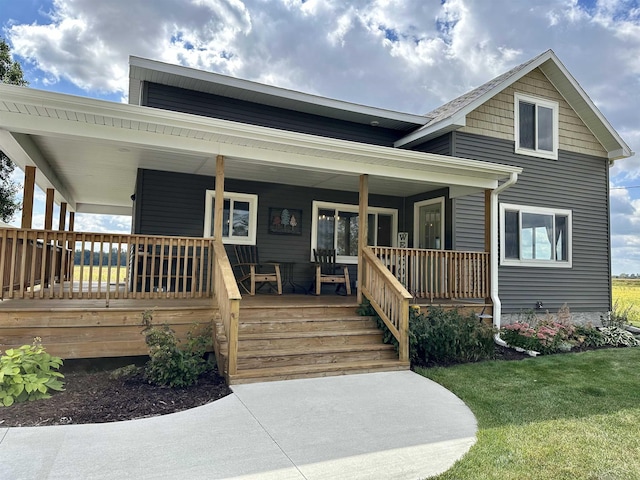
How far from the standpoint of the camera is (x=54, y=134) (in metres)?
4.69

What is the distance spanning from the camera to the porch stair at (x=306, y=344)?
15.5 feet

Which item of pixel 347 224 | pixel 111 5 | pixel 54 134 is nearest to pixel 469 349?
pixel 347 224

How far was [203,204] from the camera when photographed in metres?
7.86

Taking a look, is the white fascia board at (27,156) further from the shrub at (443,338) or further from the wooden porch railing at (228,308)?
the shrub at (443,338)

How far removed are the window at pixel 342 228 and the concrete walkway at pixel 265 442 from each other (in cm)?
494

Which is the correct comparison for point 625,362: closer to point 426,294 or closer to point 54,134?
point 426,294

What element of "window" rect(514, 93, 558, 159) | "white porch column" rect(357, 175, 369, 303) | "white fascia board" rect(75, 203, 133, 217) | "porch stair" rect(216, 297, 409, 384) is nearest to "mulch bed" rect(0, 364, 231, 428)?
"porch stair" rect(216, 297, 409, 384)

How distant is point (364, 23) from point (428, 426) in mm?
12349

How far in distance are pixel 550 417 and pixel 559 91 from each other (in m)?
8.71

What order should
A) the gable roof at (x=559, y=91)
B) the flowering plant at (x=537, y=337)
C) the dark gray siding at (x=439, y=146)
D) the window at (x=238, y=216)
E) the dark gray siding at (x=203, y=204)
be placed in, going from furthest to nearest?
the dark gray siding at (x=439, y=146) → the gable roof at (x=559, y=91) → the window at (x=238, y=216) → the dark gray siding at (x=203, y=204) → the flowering plant at (x=537, y=337)

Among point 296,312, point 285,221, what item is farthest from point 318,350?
point 285,221

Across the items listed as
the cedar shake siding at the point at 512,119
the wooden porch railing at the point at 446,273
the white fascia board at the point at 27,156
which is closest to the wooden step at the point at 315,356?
the wooden porch railing at the point at 446,273

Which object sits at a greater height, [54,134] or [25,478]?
[54,134]

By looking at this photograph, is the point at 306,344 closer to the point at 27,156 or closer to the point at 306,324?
the point at 306,324
